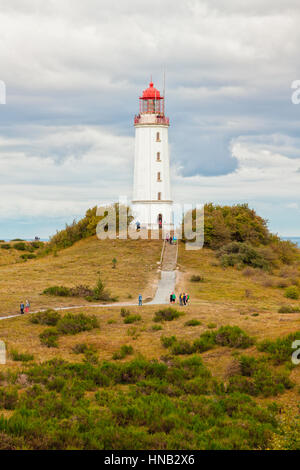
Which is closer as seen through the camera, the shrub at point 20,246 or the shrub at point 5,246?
the shrub at point 5,246

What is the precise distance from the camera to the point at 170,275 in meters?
42.8

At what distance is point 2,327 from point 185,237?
29.7m

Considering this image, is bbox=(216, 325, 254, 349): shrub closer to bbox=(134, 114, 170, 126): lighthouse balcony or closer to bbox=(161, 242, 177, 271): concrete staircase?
bbox=(161, 242, 177, 271): concrete staircase

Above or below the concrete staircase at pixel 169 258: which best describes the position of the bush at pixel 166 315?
below

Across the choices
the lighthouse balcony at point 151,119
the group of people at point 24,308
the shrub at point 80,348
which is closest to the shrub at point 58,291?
the group of people at point 24,308

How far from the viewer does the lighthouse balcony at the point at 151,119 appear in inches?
2211

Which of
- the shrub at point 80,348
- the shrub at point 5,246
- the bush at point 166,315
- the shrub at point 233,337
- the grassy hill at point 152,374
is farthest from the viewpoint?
the shrub at point 5,246

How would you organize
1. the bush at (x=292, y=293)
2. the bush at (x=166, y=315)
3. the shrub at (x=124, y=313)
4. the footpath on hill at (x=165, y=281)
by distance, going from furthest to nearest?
the bush at (x=292, y=293)
the footpath on hill at (x=165, y=281)
the shrub at (x=124, y=313)
the bush at (x=166, y=315)

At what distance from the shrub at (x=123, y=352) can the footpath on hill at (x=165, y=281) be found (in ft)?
27.1

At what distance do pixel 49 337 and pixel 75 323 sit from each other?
6.54 feet

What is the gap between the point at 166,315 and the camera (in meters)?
28.4

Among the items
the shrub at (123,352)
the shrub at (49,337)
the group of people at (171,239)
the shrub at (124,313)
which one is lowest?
the shrub at (123,352)

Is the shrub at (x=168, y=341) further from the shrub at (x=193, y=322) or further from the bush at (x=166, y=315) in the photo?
the bush at (x=166, y=315)

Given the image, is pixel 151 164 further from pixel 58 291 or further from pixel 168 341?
pixel 168 341
